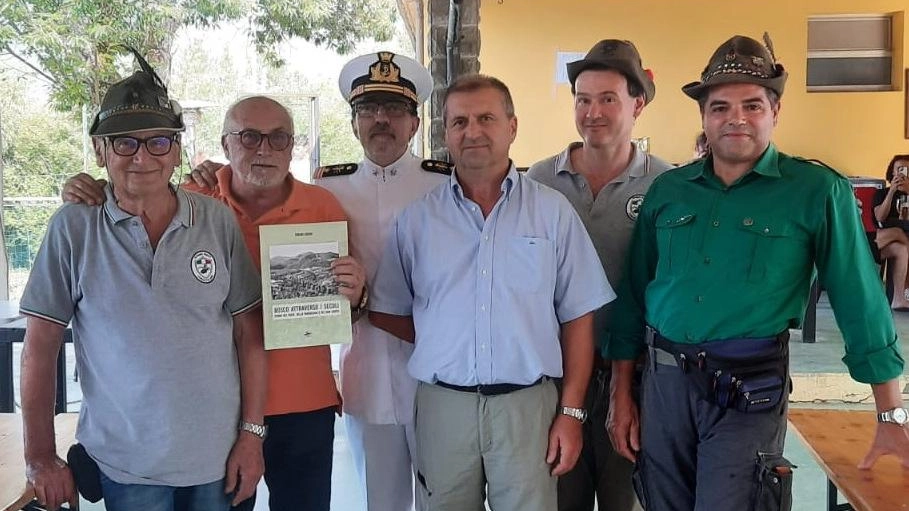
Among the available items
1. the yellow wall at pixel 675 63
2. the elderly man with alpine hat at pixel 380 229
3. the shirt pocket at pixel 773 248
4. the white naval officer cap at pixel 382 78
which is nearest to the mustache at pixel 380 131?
the elderly man with alpine hat at pixel 380 229

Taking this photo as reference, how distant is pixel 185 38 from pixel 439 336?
1325cm

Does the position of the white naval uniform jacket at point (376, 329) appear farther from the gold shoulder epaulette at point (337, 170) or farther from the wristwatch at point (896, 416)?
the wristwatch at point (896, 416)

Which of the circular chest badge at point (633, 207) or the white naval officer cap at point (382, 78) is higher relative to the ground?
the white naval officer cap at point (382, 78)

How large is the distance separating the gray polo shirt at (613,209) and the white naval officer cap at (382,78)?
2.05 feet

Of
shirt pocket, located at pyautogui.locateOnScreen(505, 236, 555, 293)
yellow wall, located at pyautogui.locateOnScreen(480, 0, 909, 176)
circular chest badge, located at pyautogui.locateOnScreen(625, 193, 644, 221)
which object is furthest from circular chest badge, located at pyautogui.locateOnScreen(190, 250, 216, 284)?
yellow wall, located at pyautogui.locateOnScreen(480, 0, 909, 176)

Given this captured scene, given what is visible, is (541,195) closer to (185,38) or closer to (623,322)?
(623,322)

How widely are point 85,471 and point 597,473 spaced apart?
1553 mm

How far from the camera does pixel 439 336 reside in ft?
6.85

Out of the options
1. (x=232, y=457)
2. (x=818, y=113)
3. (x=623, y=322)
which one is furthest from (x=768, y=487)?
(x=818, y=113)

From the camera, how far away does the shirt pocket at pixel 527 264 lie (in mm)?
2057

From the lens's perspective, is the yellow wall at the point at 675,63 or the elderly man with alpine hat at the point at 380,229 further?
the yellow wall at the point at 675,63

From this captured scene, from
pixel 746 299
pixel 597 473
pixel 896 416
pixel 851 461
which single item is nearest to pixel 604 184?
pixel 746 299

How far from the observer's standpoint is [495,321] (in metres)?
2.04

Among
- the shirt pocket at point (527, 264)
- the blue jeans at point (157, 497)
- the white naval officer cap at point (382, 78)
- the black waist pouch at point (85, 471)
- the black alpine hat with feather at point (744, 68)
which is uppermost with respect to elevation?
the white naval officer cap at point (382, 78)
